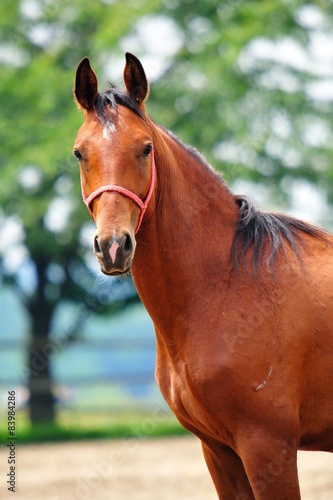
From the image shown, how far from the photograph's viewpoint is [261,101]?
12.3 m

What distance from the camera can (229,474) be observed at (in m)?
3.67

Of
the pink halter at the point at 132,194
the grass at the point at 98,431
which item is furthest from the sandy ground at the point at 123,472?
the pink halter at the point at 132,194

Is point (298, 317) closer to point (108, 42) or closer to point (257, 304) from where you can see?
point (257, 304)

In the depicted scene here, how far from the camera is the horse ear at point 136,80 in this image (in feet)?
11.2

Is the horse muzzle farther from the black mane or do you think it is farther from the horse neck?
the black mane

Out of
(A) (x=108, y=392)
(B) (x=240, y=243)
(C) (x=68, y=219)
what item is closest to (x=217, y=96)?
(C) (x=68, y=219)

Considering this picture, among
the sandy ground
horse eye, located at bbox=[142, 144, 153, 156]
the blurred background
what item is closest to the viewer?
horse eye, located at bbox=[142, 144, 153, 156]

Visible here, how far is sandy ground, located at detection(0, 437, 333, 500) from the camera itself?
296 inches

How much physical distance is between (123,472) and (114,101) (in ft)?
21.1

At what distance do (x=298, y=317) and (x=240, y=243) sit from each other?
45 centimetres

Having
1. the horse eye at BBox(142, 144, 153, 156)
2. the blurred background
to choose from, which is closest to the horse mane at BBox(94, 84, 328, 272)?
the horse eye at BBox(142, 144, 153, 156)

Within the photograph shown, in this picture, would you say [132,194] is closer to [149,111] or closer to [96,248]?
[96,248]

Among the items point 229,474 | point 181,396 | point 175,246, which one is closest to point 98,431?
point 229,474

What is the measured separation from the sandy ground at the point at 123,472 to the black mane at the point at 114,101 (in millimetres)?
4750
